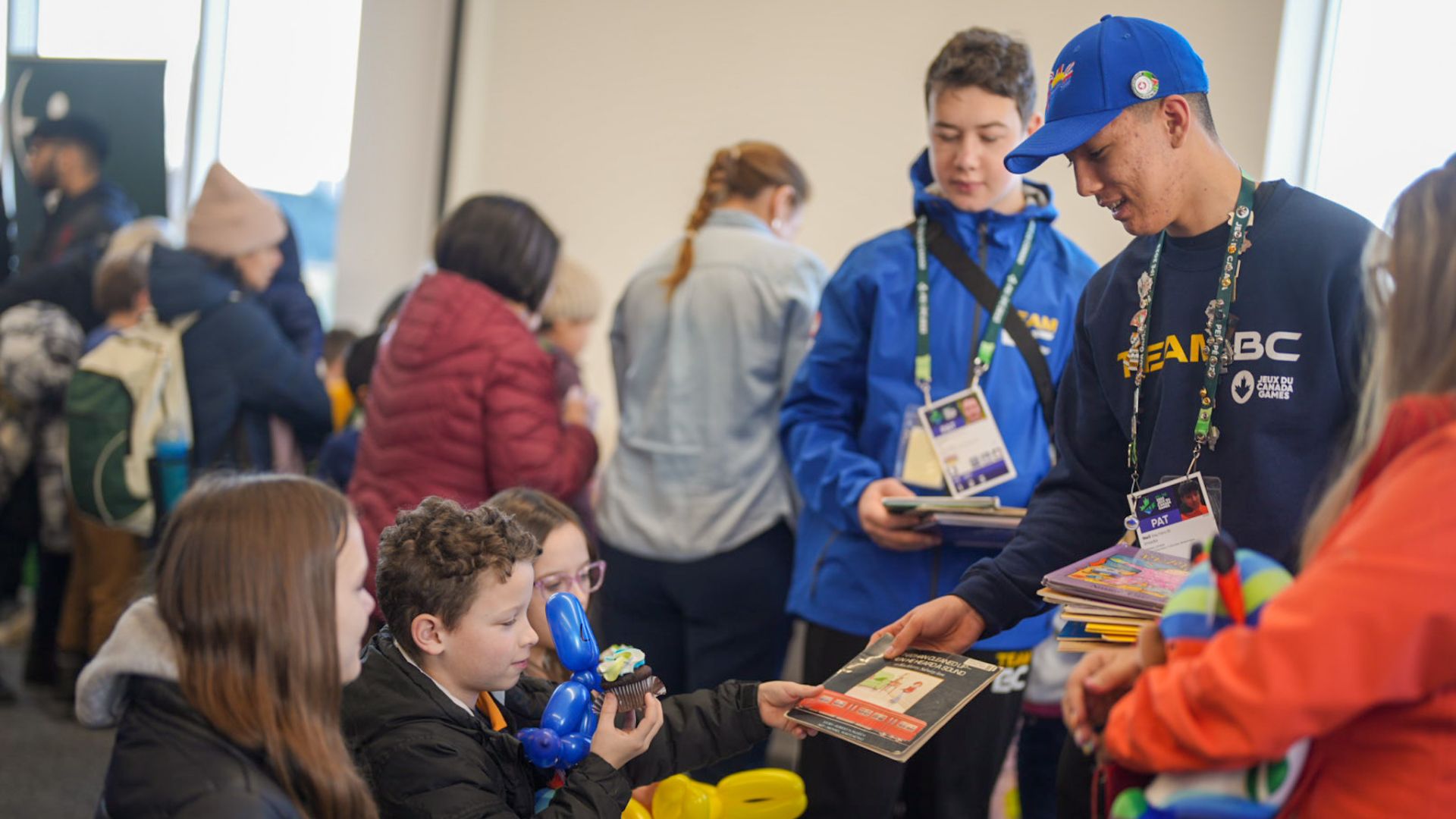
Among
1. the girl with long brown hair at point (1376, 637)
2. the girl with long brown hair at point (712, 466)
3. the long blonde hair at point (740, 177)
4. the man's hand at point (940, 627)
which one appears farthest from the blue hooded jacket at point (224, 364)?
the girl with long brown hair at point (1376, 637)

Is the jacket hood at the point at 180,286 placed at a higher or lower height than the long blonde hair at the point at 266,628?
higher

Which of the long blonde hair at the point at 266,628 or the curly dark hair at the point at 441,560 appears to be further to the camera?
the curly dark hair at the point at 441,560

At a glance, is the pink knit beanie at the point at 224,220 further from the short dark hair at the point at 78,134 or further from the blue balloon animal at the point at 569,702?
the blue balloon animal at the point at 569,702

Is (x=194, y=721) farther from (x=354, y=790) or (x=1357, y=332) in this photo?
(x=1357, y=332)

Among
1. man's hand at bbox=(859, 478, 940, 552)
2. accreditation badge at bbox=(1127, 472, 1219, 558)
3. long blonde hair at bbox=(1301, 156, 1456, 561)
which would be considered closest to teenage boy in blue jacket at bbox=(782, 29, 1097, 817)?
man's hand at bbox=(859, 478, 940, 552)

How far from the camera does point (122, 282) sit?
4152 mm

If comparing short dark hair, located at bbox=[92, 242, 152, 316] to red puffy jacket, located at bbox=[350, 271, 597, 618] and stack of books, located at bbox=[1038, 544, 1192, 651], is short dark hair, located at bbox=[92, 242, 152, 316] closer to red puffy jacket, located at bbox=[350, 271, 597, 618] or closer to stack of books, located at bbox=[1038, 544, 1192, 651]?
red puffy jacket, located at bbox=[350, 271, 597, 618]

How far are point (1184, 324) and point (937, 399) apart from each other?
71cm

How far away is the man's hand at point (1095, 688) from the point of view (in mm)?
1356

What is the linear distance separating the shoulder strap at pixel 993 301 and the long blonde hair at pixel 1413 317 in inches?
43.2

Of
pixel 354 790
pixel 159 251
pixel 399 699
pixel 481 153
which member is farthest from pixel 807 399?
pixel 481 153

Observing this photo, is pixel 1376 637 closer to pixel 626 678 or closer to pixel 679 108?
pixel 626 678

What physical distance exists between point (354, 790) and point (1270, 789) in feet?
3.41

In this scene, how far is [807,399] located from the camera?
2.68 meters
